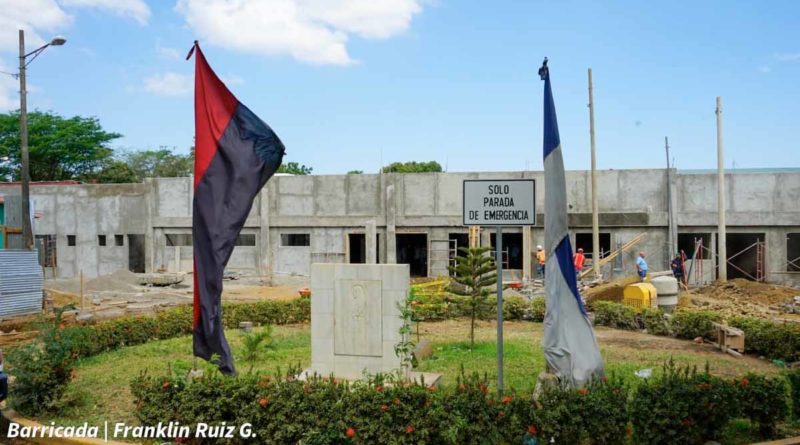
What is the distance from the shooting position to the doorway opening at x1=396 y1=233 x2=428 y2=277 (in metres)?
33.3

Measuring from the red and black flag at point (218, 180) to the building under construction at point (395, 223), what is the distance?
1753cm

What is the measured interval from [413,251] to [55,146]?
36.1 metres

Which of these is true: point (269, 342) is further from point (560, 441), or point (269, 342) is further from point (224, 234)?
point (560, 441)

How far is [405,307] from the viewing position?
27.6ft

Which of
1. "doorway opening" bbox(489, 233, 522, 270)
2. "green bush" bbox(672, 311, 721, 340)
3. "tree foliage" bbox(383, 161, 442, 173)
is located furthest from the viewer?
"tree foliage" bbox(383, 161, 442, 173)

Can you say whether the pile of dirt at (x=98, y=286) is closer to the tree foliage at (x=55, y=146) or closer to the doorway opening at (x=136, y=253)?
the doorway opening at (x=136, y=253)

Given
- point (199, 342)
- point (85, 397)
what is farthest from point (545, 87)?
point (85, 397)

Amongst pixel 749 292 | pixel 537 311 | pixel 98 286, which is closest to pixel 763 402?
pixel 537 311

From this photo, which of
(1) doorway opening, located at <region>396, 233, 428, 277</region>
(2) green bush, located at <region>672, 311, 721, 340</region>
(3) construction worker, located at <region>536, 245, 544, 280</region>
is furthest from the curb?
(1) doorway opening, located at <region>396, 233, 428, 277</region>

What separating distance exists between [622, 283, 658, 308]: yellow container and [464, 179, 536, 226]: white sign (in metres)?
11.0

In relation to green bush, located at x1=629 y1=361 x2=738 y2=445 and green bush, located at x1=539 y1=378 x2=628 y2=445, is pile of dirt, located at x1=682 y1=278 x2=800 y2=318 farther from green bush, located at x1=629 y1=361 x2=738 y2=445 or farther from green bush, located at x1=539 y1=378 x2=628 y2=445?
green bush, located at x1=539 y1=378 x2=628 y2=445

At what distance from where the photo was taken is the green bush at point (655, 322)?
13.8 metres

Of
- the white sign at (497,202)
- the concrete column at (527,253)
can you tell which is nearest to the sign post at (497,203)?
the white sign at (497,202)

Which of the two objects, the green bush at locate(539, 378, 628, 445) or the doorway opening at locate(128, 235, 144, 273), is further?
the doorway opening at locate(128, 235, 144, 273)
